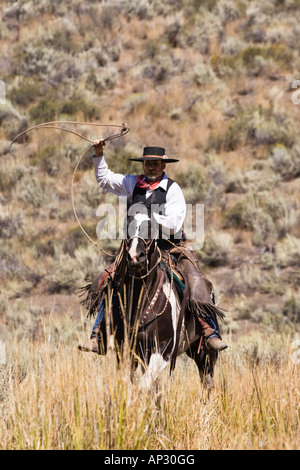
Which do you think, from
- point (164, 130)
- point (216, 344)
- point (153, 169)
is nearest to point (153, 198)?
point (153, 169)

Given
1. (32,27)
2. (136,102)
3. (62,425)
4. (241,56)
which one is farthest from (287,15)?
(62,425)

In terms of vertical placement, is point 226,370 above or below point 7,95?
below

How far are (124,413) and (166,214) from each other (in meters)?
2.40

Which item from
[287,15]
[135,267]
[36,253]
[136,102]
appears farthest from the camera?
[287,15]

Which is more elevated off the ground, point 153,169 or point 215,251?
point 215,251

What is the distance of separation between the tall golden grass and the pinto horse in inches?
16.9

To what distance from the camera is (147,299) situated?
618cm

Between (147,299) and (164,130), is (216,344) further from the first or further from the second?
(164,130)

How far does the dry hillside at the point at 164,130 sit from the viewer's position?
1520cm

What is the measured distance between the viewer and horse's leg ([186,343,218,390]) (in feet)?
24.5

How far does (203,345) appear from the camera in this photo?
7.34m

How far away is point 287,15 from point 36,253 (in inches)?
632

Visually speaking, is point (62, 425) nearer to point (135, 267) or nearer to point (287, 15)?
point (135, 267)

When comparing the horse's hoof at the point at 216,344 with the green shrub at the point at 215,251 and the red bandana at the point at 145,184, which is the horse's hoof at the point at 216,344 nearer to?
the red bandana at the point at 145,184
